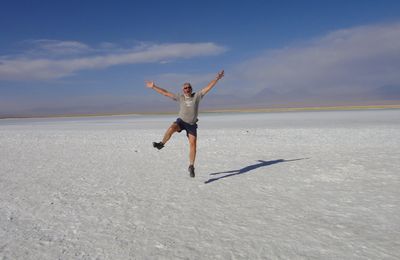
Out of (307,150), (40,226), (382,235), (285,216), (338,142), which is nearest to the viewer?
(382,235)

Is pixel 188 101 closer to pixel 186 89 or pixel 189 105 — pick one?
pixel 189 105

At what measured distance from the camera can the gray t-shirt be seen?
6.95m

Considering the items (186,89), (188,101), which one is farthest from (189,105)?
(186,89)

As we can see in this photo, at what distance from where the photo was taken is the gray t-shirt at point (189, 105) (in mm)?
6953

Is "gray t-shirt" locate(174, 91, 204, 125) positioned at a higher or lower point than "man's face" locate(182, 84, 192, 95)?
lower

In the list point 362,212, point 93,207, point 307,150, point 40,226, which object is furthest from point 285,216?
point 307,150

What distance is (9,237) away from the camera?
13.4ft

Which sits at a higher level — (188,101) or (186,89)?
(186,89)

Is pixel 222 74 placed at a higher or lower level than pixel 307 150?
higher

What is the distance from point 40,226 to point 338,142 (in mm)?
11409

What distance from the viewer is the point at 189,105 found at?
22.8 ft

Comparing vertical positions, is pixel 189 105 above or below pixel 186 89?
below

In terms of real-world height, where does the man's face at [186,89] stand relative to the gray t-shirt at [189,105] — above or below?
above

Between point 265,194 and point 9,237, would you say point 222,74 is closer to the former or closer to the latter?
point 265,194
